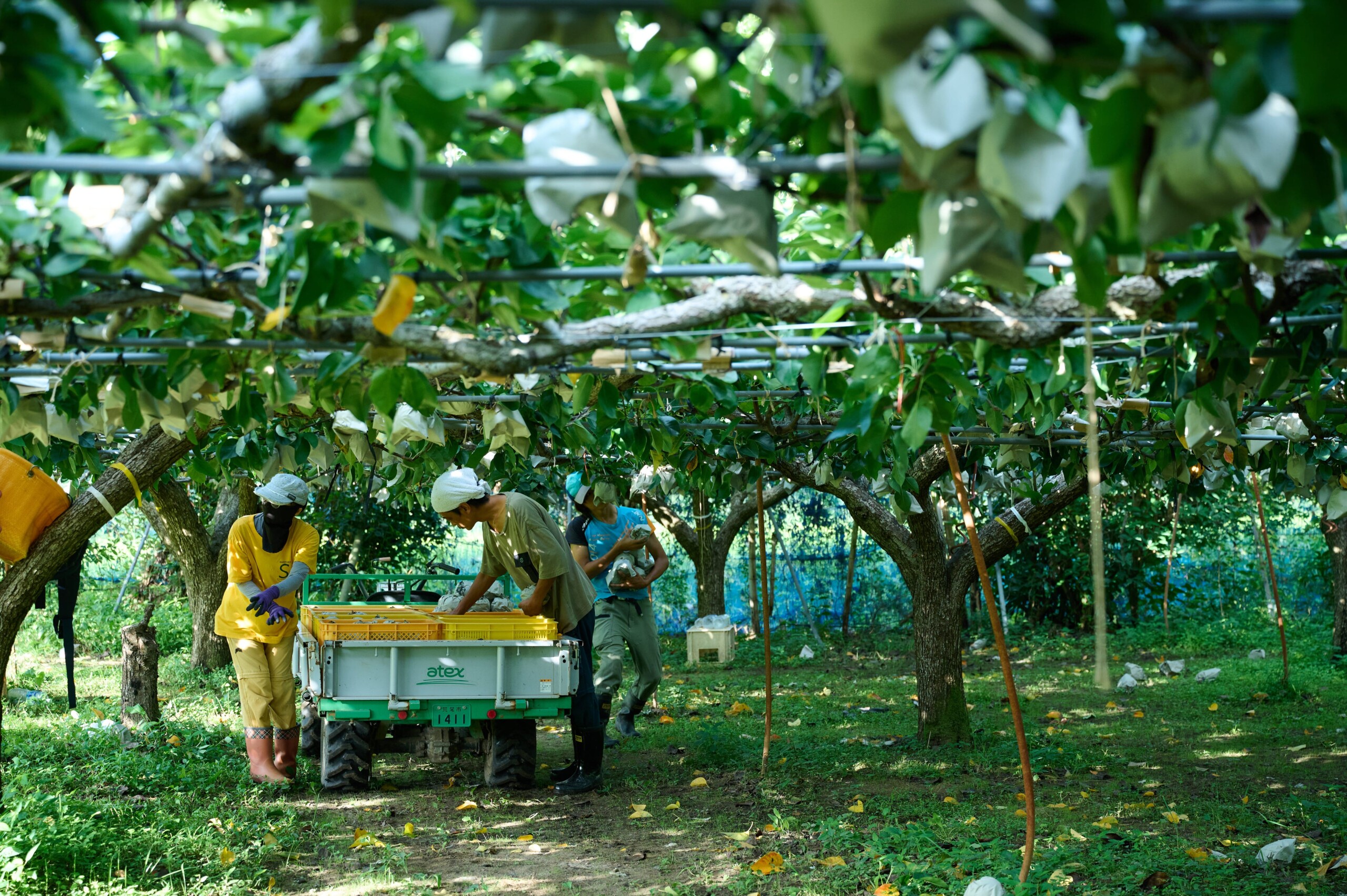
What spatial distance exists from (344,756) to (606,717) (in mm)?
1671

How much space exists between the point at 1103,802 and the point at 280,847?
4.06 m

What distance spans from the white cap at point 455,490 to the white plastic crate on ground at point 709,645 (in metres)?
6.34

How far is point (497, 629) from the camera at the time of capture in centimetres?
588

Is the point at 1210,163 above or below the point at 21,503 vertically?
above

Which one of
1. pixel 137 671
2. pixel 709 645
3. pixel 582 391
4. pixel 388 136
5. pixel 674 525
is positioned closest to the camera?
pixel 388 136

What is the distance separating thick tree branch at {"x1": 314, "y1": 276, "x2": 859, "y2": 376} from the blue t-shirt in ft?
15.1

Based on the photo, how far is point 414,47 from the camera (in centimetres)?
195

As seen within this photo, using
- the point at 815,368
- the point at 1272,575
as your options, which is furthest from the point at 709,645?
the point at 815,368

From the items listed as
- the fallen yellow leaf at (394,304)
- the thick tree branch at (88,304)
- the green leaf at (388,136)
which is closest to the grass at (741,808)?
the thick tree branch at (88,304)

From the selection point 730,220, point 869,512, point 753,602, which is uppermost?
point 730,220

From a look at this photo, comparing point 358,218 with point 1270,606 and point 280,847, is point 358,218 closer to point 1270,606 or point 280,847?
point 280,847

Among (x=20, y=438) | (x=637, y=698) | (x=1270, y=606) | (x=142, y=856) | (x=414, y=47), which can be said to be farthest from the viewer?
(x=1270, y=606)

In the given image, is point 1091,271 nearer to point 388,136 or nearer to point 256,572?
point 388,136

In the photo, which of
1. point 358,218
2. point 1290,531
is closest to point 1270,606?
point 1290,531
